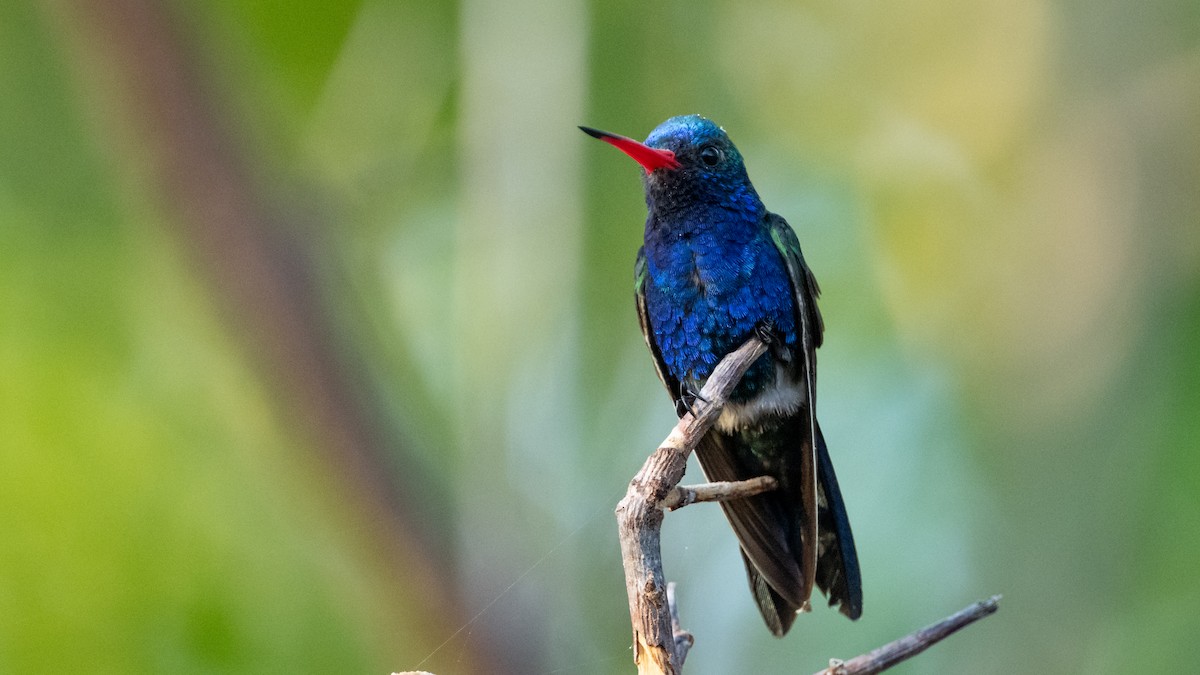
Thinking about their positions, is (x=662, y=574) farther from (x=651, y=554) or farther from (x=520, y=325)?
(x=520, y=325)

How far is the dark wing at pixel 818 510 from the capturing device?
1487mm

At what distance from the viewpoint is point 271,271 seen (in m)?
2.87

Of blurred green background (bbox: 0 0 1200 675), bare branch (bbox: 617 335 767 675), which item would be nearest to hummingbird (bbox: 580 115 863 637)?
bare branch (bbox: 617 335 767 675)

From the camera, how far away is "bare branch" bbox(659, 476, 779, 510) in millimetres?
1171

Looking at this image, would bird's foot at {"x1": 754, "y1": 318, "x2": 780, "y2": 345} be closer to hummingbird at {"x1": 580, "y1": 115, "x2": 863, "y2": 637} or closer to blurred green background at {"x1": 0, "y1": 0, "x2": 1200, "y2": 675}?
hummingbird at {"x1": 580, "y1": 115, "x2": 863, "y2": 637}

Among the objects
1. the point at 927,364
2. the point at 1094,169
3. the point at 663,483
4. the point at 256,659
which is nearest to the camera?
the point at 663,483

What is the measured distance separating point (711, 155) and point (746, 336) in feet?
1.02

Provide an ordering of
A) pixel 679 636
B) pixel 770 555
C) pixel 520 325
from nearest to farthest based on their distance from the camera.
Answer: pixel 679 636 < pixel 770 555 < pixel 520 325

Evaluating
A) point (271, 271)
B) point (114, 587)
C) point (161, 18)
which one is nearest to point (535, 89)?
point (271, 271)

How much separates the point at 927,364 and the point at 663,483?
5.85ft

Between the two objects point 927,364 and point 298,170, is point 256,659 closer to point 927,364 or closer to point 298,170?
point 298,170

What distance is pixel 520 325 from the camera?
8.88ft

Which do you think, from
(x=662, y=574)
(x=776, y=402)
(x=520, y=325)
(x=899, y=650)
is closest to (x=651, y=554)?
(x=662, y=574)

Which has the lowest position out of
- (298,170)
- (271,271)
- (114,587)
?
(114,587)
